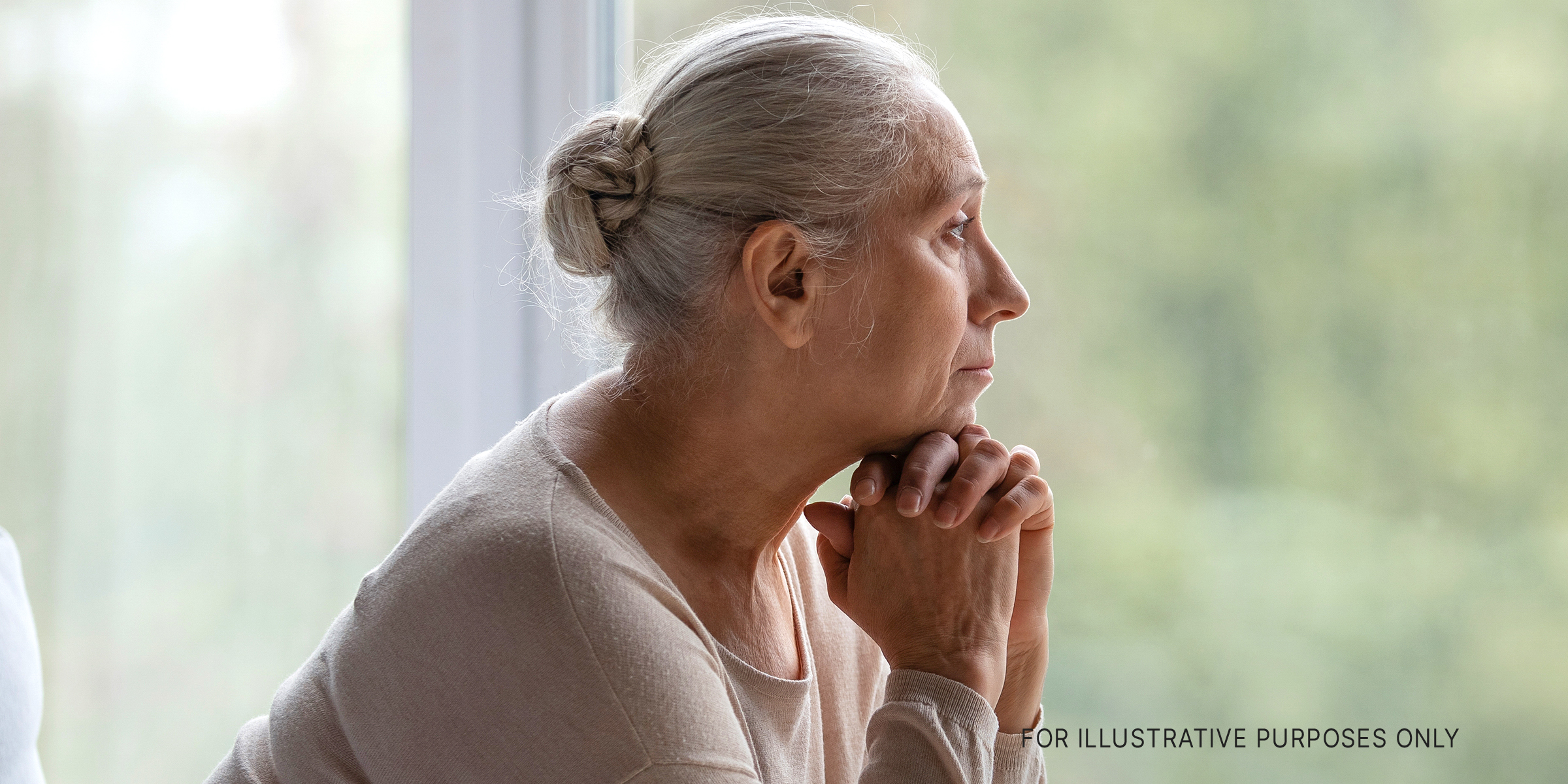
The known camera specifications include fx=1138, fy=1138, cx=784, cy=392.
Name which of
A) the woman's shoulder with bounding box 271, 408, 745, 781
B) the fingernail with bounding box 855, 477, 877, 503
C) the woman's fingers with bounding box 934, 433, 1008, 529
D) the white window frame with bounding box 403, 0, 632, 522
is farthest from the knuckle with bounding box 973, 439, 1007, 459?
the white window frame with bounding box 403, 0, 632, 522

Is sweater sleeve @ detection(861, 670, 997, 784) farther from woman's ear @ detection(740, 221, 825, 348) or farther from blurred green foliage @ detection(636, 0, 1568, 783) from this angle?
blurred green foliage @ detection(636, 0, 1568, 783)

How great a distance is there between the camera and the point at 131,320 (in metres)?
1.73

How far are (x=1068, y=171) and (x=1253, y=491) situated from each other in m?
0.48

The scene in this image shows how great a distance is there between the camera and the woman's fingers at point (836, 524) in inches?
47.6

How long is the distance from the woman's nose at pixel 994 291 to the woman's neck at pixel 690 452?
195mm

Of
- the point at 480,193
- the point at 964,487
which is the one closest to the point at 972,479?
the point at 964,487

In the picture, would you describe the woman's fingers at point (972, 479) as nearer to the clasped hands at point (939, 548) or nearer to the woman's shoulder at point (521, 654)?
the clasped hands at point (939, 548)

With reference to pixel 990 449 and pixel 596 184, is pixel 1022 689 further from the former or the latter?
pixel 596 184

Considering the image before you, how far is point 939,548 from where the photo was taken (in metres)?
1.13

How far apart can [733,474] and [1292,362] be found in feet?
2.46

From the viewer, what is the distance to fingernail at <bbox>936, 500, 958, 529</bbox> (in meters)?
1.11

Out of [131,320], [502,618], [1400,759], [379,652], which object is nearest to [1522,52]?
[1400,759]

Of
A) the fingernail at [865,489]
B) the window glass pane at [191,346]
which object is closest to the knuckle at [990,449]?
the fingernail at [865,489]

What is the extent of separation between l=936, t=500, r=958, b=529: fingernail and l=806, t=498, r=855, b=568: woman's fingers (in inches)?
4.7
